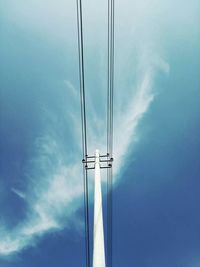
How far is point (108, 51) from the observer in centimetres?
3153

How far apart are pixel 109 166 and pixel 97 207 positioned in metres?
6.80

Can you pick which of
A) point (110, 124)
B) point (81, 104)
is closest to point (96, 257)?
point (110, 124)

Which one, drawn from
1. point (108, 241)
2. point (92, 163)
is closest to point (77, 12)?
point (92, 163)

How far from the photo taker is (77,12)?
3064 cm

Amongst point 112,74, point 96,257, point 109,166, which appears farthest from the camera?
point 112,74

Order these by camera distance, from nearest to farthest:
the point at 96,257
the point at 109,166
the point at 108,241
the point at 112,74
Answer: the point at 96,257, the point at 109,166, the point at 112,74, the point at 108,241

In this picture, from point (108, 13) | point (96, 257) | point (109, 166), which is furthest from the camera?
point (108, 13)

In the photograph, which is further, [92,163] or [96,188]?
[92,163]

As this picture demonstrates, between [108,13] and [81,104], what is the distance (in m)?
10.2

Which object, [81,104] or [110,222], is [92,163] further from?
[110,222]

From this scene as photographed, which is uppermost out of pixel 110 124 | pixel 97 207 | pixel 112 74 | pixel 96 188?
pixel 112 74

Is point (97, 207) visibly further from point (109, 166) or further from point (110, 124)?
point (110, 124)

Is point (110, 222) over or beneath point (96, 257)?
over

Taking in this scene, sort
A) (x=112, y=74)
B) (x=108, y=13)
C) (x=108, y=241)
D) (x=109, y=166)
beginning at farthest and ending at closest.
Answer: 1. (x=108, y=241)
2. (x=112, y=74)
3. (x=108, y=13)
4. (x=109, y=166)
